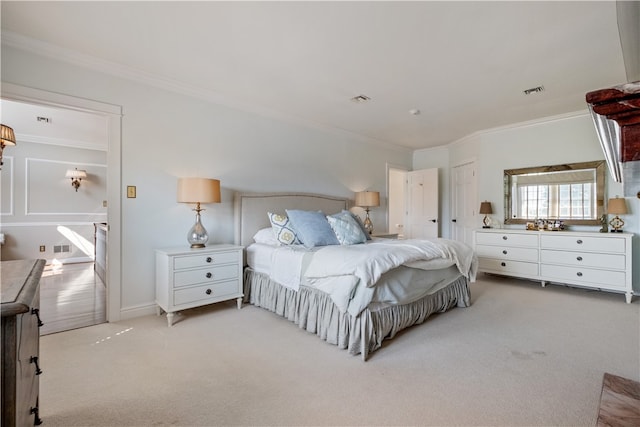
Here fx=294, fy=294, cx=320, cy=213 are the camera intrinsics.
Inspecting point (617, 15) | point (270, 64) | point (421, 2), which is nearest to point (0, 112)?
point (270, 64)

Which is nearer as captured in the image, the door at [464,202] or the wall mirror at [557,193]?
the wall mirror at [557,193]

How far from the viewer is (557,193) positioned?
420cm

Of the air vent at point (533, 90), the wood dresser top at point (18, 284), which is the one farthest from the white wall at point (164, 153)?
the air vent at point (533, 90)

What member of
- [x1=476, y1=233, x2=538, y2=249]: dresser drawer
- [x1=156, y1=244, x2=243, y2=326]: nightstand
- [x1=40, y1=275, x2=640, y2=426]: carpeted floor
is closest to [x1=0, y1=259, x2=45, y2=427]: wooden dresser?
[x1=40, y1=275, x2=640, y2=426]: carpeted floor

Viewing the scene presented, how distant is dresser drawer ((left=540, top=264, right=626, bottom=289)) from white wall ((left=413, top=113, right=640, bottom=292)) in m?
0.49

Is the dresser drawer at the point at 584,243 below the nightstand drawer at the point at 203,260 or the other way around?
the other way around

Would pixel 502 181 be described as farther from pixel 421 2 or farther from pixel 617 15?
pixel 421 2

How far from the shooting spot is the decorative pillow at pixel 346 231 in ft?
10.9

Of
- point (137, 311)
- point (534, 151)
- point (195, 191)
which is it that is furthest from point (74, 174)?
point (534, 151)

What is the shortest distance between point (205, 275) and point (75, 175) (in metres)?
5.00

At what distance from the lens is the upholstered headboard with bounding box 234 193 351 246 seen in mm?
3484

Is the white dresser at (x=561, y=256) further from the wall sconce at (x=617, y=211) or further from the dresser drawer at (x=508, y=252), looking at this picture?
the wall sconce at (x=617, y=211)

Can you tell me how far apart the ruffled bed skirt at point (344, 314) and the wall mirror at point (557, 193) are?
217cm

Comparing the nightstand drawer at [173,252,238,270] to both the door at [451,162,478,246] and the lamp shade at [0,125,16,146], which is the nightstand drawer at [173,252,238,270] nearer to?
the lamp shade at [0,125,16,146]
